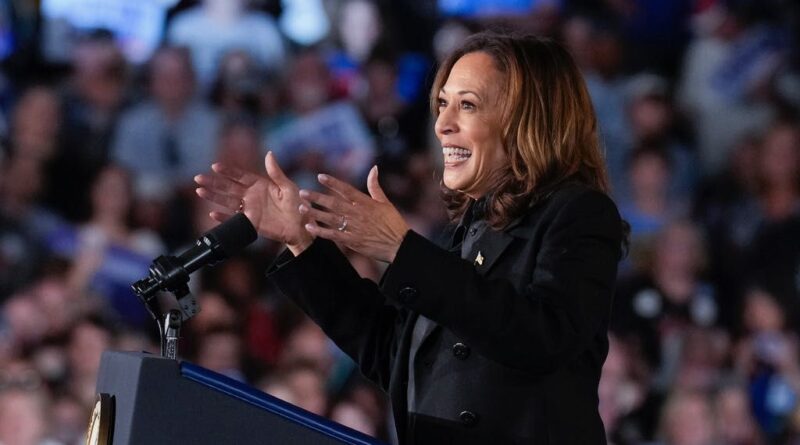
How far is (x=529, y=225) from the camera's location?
194 cm

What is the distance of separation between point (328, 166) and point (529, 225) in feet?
11.9

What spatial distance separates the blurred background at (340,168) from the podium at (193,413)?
3.16m

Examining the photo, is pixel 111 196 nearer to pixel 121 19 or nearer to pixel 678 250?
pixel 121 19

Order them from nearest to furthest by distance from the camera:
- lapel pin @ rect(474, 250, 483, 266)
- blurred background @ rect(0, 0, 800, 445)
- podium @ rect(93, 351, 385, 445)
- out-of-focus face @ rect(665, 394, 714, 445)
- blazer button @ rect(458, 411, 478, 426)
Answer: podium @ rect(93, 351, 385, 445) < blazer button @ rect(458, 411, 478, 426) < lapel pin @ rect(474, 250, 483, 266) < blurred background @ rect(0, 0, 800, 445) < out-of-focus face @ rect(665, 394, 714, 445)

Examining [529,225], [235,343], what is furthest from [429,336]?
[235,343]

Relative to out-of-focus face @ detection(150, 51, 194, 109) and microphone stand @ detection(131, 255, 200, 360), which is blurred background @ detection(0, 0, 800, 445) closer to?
out-of-focus face @ detection(150, 51, 194, 109)

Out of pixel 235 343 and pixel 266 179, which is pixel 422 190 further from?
pixel 266 179

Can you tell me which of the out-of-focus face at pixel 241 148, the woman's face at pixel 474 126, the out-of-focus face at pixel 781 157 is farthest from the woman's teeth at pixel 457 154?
the out-of-focus face at pixel 781 157

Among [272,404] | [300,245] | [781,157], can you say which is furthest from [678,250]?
[272,404]

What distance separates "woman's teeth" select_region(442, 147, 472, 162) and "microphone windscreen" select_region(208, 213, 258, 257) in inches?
14.9

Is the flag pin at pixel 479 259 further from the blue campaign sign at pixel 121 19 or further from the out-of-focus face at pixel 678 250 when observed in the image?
the out-of-focus face at pixel 678 250

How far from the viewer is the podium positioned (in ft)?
5.18

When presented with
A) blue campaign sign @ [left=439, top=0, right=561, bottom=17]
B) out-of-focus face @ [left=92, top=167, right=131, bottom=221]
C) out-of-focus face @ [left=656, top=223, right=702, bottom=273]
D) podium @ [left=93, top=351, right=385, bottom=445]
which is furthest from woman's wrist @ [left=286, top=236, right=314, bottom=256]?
blue campaign sign @ [left=439, top=0, right=561, bottom=17]

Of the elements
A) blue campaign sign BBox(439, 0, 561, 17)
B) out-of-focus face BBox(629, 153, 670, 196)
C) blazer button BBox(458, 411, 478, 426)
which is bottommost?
blazer button BBox(458, 411, 478, 426)
